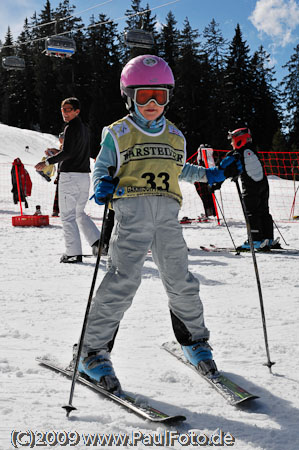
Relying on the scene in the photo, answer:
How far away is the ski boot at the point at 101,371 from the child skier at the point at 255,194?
189 inches

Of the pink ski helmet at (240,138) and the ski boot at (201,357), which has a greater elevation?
the pink ski helmet at (240,138)

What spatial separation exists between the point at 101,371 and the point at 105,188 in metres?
0.95

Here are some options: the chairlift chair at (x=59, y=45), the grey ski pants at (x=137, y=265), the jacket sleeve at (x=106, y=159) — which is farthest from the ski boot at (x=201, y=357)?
the chairlift chair at (x=59, y=45)

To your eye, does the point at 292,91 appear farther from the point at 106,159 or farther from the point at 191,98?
the point at 106,159

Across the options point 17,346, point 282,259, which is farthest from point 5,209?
point 17,346

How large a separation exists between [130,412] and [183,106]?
54.5m

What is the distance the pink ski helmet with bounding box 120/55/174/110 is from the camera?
2613 millimetres

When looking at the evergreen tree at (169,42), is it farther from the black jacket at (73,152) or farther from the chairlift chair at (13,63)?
the black jacket at (73,152)

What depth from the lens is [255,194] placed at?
7156 mm

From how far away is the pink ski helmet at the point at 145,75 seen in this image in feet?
8.57

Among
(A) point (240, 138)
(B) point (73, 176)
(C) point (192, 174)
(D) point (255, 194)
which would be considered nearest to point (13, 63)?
(A) point (240, 138)

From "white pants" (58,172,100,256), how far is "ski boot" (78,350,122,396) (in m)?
3.34

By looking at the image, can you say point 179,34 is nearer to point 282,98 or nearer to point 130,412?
point 282,98

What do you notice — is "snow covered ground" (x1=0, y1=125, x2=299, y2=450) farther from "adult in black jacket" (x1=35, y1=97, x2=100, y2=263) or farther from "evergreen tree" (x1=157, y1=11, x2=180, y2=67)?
"evergreen tree" (x1=157, y1=11, x2=180, y2=67)
